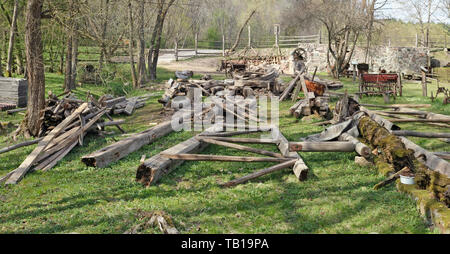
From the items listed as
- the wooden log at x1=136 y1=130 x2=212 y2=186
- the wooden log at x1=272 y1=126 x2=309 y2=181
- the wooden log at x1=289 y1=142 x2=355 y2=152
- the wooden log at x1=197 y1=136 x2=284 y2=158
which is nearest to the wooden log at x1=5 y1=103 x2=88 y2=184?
the wooden log at x1=136 y1=130 x2=212 y2=186

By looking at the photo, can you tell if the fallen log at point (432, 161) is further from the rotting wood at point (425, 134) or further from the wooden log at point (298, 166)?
the wooden log at point (298, 166)

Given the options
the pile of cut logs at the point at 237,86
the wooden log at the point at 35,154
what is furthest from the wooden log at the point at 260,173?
the pile of cut logs at the point at 237,86

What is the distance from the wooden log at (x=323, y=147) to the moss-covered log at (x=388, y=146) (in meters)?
0.54

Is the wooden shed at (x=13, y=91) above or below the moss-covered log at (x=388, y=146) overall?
above

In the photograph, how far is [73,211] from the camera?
5.52 metres

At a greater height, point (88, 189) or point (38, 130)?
point (38, 130)

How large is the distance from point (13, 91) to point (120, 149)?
8.46m

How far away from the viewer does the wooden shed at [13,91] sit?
1391 cm

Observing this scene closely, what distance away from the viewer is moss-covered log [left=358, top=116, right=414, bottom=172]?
6.43m

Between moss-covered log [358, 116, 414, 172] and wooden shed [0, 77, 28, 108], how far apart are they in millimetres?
12271

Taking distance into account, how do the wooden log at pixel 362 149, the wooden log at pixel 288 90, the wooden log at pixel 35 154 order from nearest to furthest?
the wooden log at pixel 35 154
the wooden log at pixel 362 149
the wooden log at pixel 288 90
